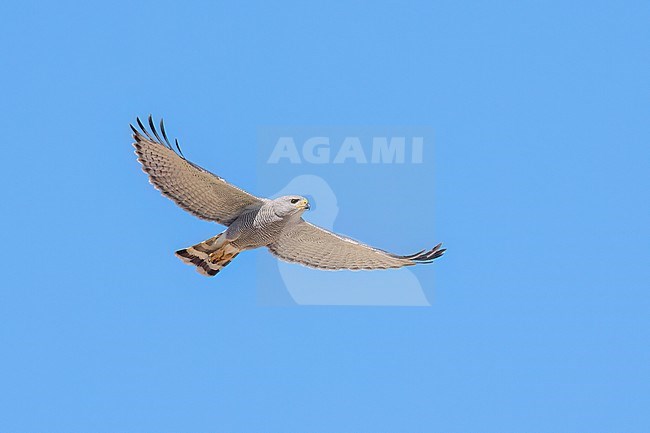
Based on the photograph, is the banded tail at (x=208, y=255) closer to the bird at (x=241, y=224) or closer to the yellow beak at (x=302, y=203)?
the bird at (x=241, y=224)

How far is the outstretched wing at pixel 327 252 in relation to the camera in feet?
65.5

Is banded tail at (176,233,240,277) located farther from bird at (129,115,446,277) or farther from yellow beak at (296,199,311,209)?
yellow beak at (296,199,311,209)

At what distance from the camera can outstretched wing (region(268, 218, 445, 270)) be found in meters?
20.0

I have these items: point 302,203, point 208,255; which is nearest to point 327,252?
point 302,203

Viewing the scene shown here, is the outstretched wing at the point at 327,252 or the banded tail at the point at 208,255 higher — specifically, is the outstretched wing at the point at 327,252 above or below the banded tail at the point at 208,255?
above

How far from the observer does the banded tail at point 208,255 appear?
65.5 ft

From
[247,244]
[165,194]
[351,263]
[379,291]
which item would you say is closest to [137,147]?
[165,194]

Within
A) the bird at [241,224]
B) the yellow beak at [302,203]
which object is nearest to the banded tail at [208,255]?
the bird at [241,224]

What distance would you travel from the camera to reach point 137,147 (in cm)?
1919

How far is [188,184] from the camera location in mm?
19516

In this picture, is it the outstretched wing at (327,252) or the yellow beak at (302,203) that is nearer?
the yellow beak at (302,203)

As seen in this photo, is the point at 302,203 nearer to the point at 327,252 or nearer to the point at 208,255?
the point at 327,252

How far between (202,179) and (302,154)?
301 centimetres

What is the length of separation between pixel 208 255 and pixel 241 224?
0.71 metres
